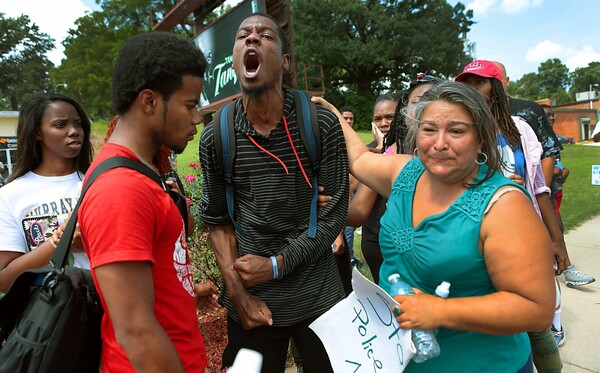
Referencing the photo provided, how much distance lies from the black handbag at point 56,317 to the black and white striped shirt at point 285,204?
65cm

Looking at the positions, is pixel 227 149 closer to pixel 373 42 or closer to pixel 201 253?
pixel 201 253

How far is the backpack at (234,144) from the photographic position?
6.26 ft

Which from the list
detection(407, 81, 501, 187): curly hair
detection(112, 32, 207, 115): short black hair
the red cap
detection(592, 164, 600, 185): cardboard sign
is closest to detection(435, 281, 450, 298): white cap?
detection(407, 81, 501, 187): curly hair

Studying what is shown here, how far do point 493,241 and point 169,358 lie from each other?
100 cm

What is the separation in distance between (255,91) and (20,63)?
5130 centimetres

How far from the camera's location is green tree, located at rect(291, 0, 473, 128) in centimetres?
3559

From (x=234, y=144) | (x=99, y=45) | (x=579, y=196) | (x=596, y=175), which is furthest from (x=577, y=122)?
(x=234, y=144)

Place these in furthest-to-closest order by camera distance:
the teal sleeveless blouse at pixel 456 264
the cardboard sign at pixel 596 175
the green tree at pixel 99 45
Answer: the green tree at pixel 99 45 < the cardboard sign at pixel 596 175 < the teal sleeveless blouse at pixel 456 264

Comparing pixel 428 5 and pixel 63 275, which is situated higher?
pixel 428 5

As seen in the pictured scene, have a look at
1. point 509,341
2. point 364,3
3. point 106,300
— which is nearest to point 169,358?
point 106,300

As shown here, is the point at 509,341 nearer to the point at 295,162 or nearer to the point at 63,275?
the point at 295,162

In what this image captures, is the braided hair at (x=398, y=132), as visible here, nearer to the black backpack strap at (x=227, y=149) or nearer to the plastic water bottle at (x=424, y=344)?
the black backpack strap at (x=227, y=149)

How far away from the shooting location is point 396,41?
117 ft

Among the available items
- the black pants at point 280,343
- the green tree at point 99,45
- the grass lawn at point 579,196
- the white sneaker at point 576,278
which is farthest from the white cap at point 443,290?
the green tree at point 99,45
